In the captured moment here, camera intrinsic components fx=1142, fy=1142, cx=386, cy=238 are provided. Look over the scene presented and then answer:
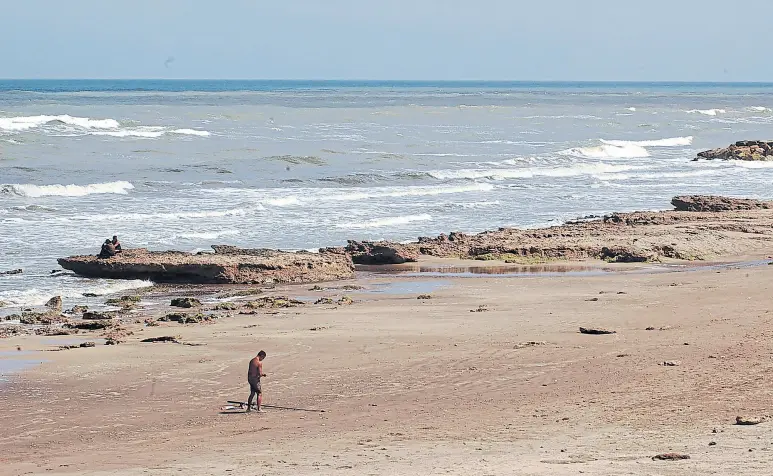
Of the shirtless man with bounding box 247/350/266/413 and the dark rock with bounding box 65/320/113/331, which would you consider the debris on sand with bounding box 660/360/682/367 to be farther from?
the dark rock with bounding box 65/320/113/331

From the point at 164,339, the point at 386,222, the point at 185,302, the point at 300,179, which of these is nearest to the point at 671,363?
the point at 164,339

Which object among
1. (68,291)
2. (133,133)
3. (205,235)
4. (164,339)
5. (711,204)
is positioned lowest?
(133,133)

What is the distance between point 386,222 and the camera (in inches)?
1061

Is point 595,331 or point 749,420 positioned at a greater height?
point 749,420

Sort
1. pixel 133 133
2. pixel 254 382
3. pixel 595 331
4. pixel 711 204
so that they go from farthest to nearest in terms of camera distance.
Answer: pixel 133 133 < pixel 711 204 < pixel 595 331 < pixel 254 382

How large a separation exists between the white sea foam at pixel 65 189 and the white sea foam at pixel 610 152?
2398cm

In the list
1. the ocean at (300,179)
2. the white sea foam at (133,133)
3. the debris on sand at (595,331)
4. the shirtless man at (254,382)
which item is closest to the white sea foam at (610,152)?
the ocean at (300,179)

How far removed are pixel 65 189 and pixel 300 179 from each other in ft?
26.5

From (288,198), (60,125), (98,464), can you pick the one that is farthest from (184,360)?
(60,125)

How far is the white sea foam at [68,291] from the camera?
16.8 meters

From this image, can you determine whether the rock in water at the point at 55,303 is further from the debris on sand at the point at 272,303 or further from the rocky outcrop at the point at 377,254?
the rocky outcrop at the point at 377,254

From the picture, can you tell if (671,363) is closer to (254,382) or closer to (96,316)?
(254,382)

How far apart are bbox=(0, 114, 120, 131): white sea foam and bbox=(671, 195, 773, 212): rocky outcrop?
41932mm

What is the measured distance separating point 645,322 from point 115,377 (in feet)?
→ 21.8
